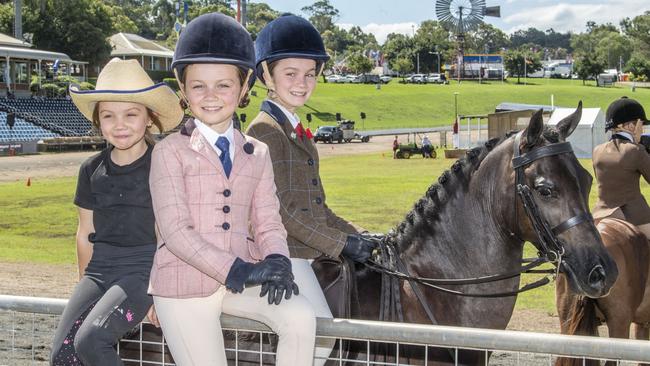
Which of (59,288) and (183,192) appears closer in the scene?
(183,192)

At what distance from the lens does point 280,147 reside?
4258mm

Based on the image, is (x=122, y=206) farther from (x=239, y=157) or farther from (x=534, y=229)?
(x=534, y=229)

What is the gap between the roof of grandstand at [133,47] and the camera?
96781 millimetres

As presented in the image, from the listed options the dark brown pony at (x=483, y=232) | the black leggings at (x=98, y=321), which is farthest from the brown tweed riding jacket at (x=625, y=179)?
the black leggings at (x=98, y=321)

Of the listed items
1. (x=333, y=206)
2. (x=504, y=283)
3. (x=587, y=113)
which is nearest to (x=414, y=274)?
(x=504, y=283)

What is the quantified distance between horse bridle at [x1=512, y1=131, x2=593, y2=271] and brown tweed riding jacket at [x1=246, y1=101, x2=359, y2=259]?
1005 millimetres

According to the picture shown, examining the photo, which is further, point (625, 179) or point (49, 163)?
point (49, 163)

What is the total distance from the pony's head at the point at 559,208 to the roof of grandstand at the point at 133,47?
94500mm

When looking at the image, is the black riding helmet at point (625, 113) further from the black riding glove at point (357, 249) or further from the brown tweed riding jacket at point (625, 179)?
the black riding glove at point (357, 249)

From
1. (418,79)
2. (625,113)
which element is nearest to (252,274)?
(625,113)

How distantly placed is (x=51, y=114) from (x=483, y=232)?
204 ft

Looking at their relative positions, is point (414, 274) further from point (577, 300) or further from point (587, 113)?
point (587, 113)

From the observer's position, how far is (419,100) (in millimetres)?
107500

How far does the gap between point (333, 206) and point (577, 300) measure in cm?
1737
